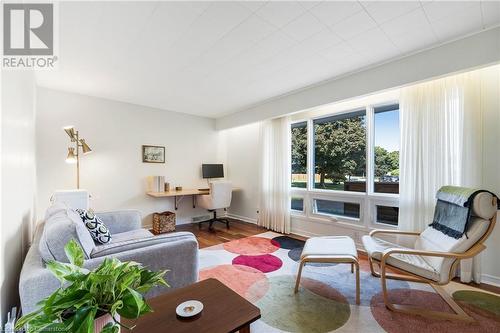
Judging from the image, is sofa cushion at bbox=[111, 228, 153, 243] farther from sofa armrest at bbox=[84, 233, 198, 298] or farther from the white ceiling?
the white ceiling

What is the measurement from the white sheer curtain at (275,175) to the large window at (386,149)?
4.80ft

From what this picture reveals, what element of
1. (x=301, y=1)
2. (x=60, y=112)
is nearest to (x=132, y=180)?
(x=60, y=112)

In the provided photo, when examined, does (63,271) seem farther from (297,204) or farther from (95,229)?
(297,204)

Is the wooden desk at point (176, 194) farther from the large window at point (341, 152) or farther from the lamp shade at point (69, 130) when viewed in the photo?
the large window at point (341, 152)

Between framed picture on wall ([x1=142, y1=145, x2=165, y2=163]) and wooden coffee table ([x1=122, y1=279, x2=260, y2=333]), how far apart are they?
3574mm

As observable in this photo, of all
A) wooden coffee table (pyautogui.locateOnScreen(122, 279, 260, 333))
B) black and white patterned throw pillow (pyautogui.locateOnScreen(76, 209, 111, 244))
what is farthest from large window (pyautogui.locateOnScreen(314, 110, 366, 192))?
black and white patterned throw pillow (pyautogui.locateOnScreen(76, 209, 111, 244))

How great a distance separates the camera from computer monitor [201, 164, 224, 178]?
5.10 m

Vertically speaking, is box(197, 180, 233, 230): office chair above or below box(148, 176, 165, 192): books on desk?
below

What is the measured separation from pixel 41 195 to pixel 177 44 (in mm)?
3243

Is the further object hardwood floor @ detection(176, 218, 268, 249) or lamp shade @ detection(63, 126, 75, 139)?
hardwood floor @ detection(176, 218, 268, 249)

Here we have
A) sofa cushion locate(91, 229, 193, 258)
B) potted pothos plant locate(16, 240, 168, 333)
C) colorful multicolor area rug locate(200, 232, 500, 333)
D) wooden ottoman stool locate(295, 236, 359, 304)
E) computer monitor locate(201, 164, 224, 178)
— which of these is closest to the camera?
potted pothos plant locate(16, 240, 168, 333)

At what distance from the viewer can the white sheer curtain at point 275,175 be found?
418 cm

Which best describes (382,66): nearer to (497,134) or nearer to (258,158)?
(497,134)

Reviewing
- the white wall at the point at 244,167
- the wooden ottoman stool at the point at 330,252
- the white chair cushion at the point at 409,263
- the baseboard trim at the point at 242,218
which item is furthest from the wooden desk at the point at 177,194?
the white chair cushion at the point at 409,263
